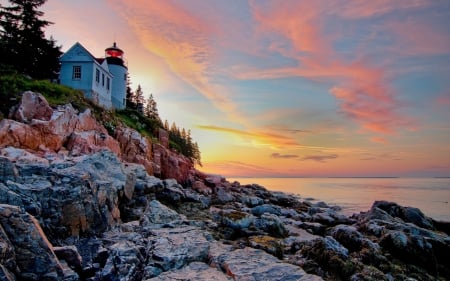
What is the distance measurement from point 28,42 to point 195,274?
3415cm

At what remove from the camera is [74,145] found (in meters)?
21.3

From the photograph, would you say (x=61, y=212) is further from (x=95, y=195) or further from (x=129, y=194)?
(x=129, y=194)

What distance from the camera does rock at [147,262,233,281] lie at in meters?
6.13

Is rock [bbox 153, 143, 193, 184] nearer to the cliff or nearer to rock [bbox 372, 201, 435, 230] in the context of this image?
the cliff

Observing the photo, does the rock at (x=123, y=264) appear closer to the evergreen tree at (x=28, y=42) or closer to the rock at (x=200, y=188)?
the rock at (x=200, y=188)

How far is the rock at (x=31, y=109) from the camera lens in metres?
19.8

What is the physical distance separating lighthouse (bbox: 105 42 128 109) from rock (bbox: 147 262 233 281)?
3873cm

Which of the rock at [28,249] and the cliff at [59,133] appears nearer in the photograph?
the rock at [28,249]

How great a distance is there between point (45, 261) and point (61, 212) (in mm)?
4155

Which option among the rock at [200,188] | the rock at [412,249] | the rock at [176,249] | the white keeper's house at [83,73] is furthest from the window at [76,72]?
the rock at [412,249]

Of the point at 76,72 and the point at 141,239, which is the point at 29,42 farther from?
the point at 141,239

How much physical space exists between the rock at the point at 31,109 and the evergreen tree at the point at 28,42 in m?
10.4

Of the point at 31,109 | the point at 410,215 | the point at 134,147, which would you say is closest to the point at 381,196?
the point at 410,215

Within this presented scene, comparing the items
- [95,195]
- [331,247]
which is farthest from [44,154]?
[331,247]
